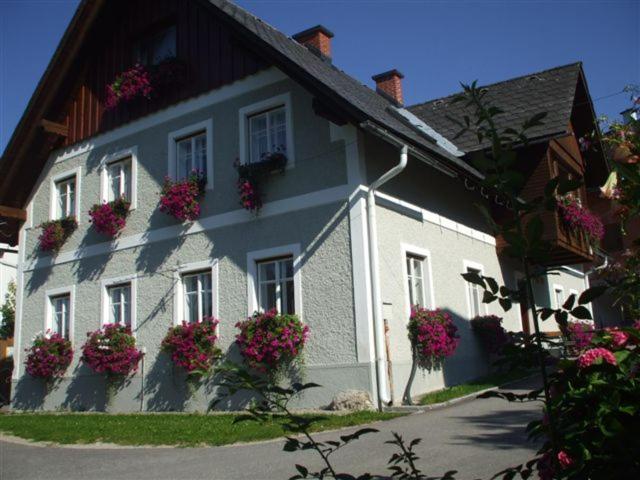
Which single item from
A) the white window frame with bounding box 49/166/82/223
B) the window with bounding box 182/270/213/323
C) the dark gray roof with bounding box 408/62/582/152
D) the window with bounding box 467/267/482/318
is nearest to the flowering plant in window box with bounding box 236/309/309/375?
the window with bounding box 182/270/213/323

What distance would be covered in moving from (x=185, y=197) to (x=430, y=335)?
4.97 meters

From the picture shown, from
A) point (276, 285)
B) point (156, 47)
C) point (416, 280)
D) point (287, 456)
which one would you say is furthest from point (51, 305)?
point (287, 456)

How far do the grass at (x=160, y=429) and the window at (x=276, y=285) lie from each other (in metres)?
1.95

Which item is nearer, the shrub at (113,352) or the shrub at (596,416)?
the shrub at (596,416)

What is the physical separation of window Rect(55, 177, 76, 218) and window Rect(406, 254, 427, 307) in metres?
8.16

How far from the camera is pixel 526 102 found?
14.5m

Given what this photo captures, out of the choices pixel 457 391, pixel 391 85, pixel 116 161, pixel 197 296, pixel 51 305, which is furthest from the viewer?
pixel 391 85

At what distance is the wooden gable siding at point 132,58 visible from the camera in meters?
12.0

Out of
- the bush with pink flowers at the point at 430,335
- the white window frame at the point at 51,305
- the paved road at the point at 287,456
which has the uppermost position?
the white window frame at the point at 51,305

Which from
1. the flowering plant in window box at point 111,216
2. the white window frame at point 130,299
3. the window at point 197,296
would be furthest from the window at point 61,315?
the window at point 197,296

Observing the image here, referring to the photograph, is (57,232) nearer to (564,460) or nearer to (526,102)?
(526,102)

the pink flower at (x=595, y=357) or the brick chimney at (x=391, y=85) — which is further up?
the brick chimney at (x=391, y=85)

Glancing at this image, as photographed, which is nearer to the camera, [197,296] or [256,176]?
[256,176]

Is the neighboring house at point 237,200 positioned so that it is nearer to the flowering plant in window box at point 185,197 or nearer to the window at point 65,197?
the window at point 65,197
